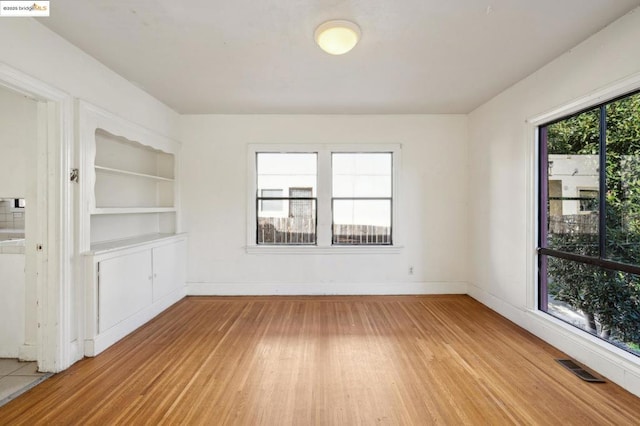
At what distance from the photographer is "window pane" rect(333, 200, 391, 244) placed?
435 cm

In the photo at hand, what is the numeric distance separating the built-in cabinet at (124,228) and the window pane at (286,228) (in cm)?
118

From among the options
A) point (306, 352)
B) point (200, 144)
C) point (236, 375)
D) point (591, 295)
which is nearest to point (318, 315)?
point (306, 352)

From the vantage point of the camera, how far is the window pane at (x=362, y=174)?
14.3 feet

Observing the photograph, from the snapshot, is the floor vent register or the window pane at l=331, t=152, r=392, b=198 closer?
the floor vent register

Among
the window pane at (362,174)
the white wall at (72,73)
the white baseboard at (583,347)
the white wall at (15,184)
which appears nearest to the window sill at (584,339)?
the white baseboard at (583,347)

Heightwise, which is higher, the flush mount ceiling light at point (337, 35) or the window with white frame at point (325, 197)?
the flush mount ceiling light at point (337, 35)

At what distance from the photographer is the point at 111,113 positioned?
289cm

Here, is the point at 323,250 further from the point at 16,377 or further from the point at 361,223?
the point at 16,377

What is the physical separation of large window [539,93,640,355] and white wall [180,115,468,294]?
1.37 m

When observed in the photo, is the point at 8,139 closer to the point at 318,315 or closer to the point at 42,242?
Result: the point at 42,242

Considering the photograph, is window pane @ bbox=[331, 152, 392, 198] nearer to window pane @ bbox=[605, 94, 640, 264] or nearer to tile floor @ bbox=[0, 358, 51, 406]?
window pane @ bbox=[605, 94, 640, 264]

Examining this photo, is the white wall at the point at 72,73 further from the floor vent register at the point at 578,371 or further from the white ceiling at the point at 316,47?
the floor vent register at the point at 578,371

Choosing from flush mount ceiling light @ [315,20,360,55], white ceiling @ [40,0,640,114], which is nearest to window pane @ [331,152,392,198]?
white ceiling @ [40,0,640,114]

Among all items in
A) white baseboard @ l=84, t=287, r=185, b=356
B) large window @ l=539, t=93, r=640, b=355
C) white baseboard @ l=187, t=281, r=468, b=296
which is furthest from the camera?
white baseboard @ l=187, t=281, r=468, b=296
